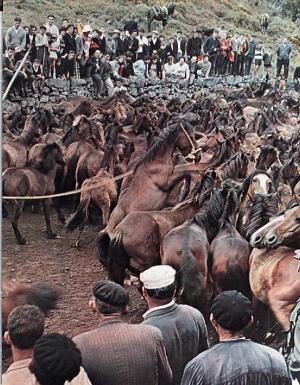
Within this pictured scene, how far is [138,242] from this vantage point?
203 inches

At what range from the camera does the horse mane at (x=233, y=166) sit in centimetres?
661

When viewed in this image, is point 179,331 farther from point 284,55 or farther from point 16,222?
point 284,55

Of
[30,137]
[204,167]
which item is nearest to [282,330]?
[204,167]

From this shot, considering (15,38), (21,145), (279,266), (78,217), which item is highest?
(15,38)

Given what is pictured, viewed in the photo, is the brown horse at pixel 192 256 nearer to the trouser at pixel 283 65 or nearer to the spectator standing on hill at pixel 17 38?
the spectator standing on hill at pixel 17 38

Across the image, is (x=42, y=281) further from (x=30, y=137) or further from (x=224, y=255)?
(x=30, y=137)

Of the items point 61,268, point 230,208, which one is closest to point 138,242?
point 230,208

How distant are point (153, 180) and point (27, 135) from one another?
8.54 feet

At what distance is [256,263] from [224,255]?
28cm

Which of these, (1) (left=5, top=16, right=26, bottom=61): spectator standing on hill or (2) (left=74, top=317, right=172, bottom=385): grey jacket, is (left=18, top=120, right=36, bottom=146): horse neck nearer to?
(1) (left=5, top=16, right=26, bottom=61): spectator standing on hill

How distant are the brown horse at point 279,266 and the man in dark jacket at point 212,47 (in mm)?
7776

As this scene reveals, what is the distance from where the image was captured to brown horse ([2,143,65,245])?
6902mm

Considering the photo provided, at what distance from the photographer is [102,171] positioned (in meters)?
7.33

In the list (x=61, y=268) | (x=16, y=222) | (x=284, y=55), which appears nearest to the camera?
(x=61, y=268)
